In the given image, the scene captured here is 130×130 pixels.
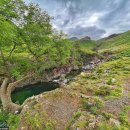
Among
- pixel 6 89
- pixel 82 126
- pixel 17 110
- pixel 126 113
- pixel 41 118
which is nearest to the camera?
pixel 82 126

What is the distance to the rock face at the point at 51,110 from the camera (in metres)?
28.5

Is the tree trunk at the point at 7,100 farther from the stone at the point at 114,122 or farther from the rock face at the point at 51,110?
the stone at the point at 114,122

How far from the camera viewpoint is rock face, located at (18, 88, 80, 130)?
28.5 meters

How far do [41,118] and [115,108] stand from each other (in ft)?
33.5

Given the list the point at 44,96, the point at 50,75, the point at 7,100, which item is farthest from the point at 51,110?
the point at 50,75

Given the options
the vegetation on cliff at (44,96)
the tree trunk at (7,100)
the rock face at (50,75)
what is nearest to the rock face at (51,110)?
the vegetation on cliff at (44,96)

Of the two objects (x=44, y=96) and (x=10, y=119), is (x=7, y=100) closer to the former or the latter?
(x=10, y=119)

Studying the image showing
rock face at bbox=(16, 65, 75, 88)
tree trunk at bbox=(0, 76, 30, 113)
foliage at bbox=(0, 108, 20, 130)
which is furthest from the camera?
rock face at bbox=(16, 65, 75, 88)

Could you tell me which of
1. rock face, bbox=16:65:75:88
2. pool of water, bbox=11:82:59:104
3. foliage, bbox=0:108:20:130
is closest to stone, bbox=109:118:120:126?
foliage, bbox=0:108:20:130

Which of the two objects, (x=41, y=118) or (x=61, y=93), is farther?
(x=61, y=93)

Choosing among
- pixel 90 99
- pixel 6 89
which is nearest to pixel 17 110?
pixel 6 89

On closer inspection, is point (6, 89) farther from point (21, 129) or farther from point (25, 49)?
point (21, 129)

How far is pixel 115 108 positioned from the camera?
33031 mm

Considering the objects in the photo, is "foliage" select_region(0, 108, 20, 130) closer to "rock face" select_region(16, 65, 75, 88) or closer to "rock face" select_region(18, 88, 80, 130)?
"rock face" select_region(18, 88, 80, 130)
